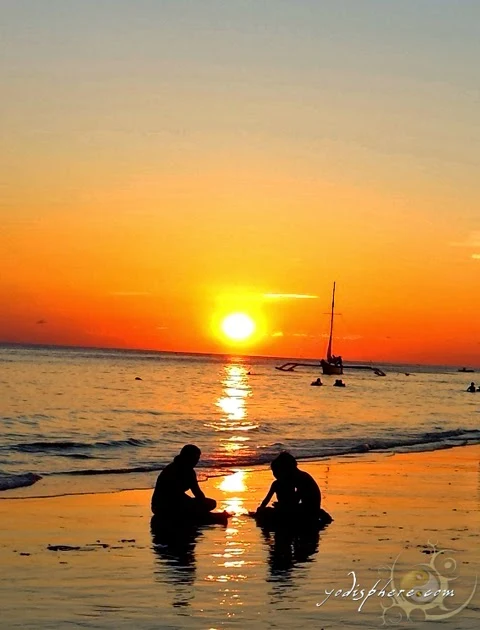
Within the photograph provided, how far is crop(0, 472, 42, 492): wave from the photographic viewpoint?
786 inches

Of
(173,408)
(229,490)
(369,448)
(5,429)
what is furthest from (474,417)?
(229,490)

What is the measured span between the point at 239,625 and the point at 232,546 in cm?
417

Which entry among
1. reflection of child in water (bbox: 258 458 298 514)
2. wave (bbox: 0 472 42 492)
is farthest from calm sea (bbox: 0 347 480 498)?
reflection of child in water (bbox: 258 458 298 514)

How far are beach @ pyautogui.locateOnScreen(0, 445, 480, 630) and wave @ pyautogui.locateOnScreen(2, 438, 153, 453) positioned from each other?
11.5m

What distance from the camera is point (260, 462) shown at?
27.6 meters

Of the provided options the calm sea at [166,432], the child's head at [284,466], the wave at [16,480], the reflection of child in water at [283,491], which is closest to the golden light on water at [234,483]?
the calm sea at [166,432]

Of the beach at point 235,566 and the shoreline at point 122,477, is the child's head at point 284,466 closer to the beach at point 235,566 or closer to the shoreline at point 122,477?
the beach at point 235,566

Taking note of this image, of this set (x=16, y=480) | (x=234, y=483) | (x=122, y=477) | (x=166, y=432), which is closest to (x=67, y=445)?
(x=166, y=432)

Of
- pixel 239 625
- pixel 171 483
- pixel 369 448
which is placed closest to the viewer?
pixel 239 625

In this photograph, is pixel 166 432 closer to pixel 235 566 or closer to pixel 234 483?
pixel 234 483

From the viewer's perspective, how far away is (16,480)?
20828mm

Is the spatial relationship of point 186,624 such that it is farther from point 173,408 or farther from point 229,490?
point 173,408

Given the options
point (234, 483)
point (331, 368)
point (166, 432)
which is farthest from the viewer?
point (331, 368)

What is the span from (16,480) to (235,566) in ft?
33.9
